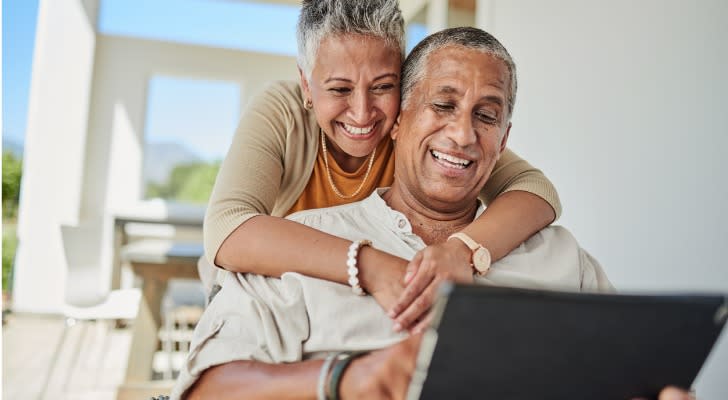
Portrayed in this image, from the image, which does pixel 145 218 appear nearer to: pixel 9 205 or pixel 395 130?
pixel 9 205

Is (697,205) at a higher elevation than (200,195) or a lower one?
higher

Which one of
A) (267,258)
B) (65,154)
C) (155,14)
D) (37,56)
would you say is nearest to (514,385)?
(267,258)

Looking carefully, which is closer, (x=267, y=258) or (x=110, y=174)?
(x=267, y=258)

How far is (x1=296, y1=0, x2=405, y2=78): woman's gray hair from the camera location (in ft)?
5.85

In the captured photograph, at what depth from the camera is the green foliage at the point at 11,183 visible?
5812 mm

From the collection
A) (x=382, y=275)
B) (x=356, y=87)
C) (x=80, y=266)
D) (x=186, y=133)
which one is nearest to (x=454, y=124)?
(x=356, y=87)

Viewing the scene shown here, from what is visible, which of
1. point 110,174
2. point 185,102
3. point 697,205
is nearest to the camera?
point 697,205

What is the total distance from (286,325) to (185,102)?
10301 mm

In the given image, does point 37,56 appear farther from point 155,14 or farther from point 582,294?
point 582,294

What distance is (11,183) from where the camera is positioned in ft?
19.8

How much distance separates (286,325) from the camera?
1405 millimetres

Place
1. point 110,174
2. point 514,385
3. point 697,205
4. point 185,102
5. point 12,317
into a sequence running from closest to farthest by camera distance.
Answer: point 514,385
point 697,205
point 12,317
point 110,174
point 185,102

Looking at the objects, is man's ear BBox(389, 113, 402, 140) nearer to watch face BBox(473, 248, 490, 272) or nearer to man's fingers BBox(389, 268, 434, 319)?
watch face BBox(473, 248, 490, 272)

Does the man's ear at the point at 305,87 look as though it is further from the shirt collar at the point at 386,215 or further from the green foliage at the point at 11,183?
the green foliage at the point at 11,183
